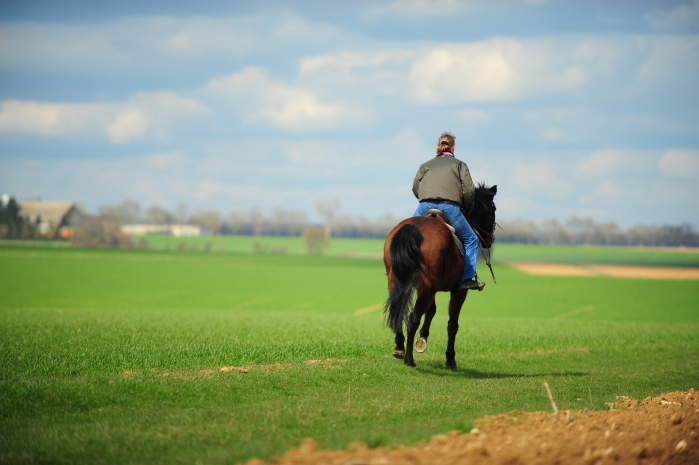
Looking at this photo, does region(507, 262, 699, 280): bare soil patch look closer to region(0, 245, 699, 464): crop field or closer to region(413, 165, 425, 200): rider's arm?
region(0, 245, 699, 464): crop field

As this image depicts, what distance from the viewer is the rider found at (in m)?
10.9

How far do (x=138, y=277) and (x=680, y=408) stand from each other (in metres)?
58.2

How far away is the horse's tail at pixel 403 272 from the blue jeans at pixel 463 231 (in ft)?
3.84

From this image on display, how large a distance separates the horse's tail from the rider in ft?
4.01

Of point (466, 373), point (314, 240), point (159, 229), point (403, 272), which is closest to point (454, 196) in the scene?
point (403, 272)

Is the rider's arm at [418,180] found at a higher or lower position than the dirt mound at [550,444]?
higher

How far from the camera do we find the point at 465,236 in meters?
10.9

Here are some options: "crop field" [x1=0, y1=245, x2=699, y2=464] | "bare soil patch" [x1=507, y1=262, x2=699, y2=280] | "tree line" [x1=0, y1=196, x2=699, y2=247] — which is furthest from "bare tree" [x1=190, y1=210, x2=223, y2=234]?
"crop field" [x1=0, y1=245, x2=699, y2=464]

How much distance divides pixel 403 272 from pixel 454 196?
1.84 metres

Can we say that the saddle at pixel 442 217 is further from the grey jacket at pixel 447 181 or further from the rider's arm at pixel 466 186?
the rider's arm at pixel 466 186

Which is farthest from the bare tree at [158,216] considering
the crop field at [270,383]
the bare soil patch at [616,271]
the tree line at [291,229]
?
the crop field at [270,383]

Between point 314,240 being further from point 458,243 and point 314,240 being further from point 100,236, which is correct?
point 458,243

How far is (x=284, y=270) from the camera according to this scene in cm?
7469

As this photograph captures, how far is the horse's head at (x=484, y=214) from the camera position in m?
11.8
